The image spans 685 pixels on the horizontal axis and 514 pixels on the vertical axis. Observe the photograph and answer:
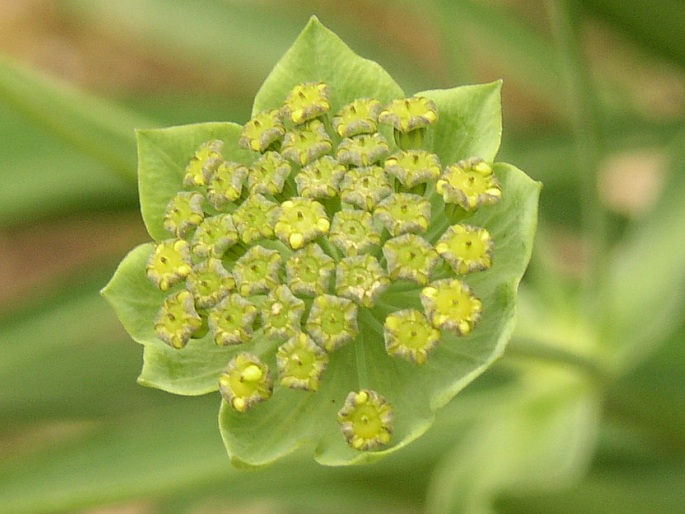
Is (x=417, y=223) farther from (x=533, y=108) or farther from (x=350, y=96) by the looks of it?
(x=533, y=108)

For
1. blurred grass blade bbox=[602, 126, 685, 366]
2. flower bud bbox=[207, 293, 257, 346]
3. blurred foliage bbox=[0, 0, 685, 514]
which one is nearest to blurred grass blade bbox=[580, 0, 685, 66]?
blurred foliage bbox=[0, 0, 685, 514]

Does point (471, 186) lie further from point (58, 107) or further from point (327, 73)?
point (58, 107)

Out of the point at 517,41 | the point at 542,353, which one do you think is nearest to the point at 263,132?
the point at 542,353

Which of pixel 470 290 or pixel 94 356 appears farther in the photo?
pixel 94 356

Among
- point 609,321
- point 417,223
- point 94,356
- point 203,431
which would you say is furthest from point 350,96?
point 94,356

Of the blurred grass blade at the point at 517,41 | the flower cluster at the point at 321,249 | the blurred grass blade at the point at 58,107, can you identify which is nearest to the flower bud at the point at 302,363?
the flower cluster at the point at 321,249

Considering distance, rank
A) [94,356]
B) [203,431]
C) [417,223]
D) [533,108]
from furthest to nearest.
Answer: [533,108]
[94,356]
[203,431]
[417,223]

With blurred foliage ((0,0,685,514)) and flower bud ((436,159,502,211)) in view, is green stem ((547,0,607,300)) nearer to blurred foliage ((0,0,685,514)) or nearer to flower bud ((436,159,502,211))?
blurred foliage ((0,0,685,514))

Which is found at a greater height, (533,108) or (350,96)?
(350,96)
